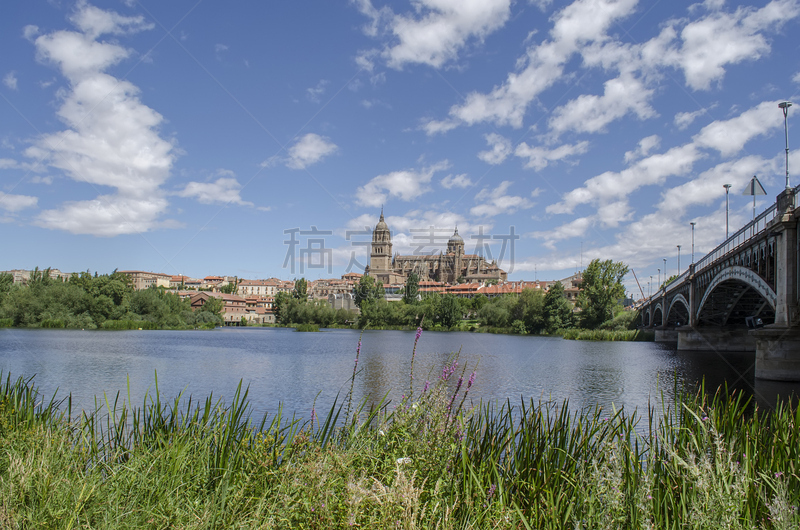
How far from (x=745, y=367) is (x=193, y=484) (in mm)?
34162

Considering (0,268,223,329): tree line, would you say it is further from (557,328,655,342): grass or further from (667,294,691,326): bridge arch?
(667,294,691,326): bridge arch

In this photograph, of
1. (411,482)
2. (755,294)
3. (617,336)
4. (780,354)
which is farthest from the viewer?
(617,336)

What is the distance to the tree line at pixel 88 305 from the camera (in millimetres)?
71250

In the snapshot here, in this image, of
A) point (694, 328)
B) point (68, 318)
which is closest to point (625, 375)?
point (694, 328)

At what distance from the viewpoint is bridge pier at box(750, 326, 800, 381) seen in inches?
842

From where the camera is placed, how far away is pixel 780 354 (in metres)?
21.6

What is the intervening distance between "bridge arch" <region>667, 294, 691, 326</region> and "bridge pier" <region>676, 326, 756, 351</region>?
2.45 m

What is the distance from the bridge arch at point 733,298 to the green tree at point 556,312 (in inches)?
1246

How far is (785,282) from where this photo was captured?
21.4m

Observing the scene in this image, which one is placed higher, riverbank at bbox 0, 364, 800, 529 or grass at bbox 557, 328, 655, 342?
riverbank at bbox 0, 364, 800, 529

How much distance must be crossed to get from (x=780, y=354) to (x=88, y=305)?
260 ft

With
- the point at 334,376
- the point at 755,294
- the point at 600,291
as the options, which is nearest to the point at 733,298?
the point at 755,294

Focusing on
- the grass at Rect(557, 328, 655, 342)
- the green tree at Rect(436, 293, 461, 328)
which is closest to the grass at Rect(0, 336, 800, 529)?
the grass at Rect(557, 328, 655, 342)

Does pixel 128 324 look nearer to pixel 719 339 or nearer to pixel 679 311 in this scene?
pixel 679 311
